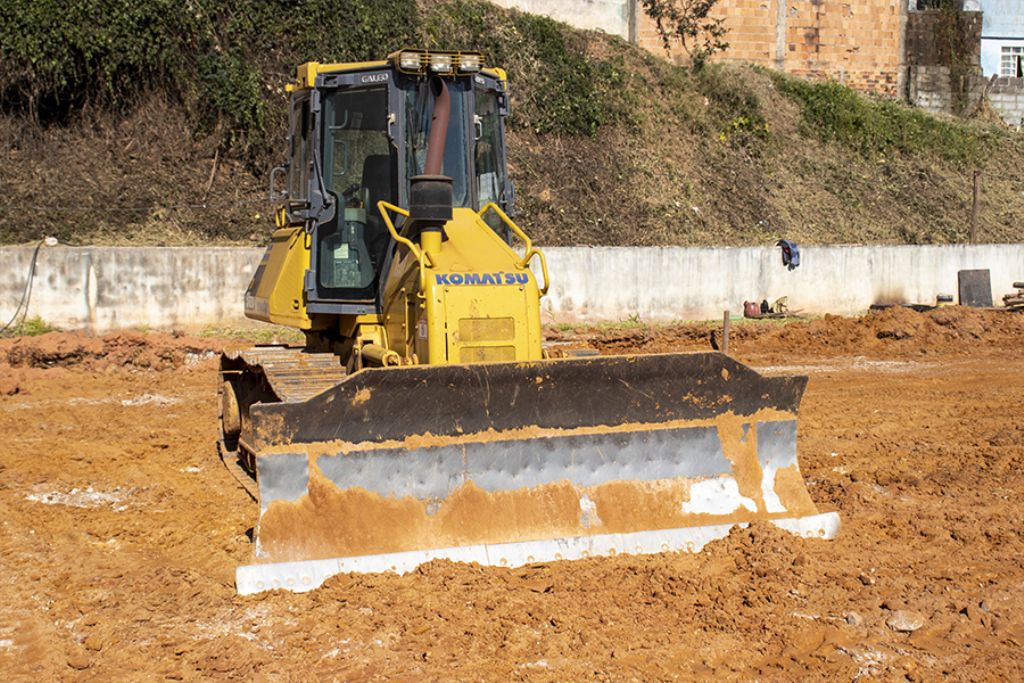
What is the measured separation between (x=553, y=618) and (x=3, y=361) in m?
12.1

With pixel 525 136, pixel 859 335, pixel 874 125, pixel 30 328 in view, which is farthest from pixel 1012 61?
pixel 30 328

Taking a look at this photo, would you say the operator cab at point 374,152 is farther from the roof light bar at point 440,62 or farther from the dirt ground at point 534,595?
the dirt ground at point 534,595

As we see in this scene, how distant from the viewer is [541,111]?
28125 millimetres

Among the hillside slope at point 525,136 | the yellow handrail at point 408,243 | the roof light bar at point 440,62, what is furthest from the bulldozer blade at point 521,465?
the hillside slope at point 525,136

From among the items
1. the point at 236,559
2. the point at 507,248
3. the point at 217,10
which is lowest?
the point at 236,559

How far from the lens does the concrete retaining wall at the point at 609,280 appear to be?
18031 mm

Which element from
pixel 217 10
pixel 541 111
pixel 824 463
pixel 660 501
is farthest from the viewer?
pixel 541 111

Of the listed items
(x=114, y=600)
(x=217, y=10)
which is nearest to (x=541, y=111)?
(x=217, y=10)

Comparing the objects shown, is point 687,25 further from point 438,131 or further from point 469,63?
point 438,131

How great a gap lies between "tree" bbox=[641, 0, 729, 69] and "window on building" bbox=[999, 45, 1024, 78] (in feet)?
55.4

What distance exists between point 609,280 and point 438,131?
13194mm

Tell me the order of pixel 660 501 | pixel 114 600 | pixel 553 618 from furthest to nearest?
pixel 660 501 < pixel 114 600 < pixel 553 618

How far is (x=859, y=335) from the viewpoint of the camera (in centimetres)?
1980

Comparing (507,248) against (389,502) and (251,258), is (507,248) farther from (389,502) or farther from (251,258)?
(251,258)
